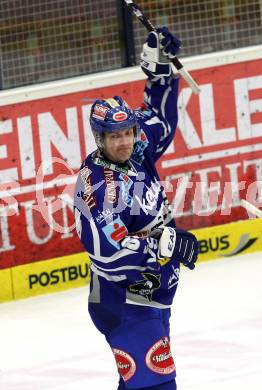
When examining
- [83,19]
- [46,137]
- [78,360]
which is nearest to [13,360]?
[78,360]

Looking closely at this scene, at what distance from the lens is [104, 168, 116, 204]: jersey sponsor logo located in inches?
183

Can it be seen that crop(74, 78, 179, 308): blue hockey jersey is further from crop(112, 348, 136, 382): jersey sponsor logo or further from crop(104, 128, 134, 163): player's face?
crop(112, 348, 136, 382): jersey sponsor logo

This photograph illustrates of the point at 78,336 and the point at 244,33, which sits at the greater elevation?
the point at 244,33

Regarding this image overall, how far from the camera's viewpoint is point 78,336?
279 inches

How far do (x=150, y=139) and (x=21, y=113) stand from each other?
10.1ft

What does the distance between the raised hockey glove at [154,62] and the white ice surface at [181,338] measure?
159 centimetres

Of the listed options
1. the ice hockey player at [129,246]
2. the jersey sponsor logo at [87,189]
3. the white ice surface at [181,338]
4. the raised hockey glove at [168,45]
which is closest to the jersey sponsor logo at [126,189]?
the ice hockey player at [129,246]

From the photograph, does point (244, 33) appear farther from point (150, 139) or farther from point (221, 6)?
point (150, 139)

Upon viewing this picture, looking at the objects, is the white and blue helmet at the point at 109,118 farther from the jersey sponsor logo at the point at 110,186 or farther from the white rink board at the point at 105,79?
the white rink board at the point at 105,79

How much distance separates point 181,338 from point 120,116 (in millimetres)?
2424

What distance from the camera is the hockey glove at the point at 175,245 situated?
4582mm

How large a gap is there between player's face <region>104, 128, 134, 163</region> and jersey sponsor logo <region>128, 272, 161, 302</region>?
43cm

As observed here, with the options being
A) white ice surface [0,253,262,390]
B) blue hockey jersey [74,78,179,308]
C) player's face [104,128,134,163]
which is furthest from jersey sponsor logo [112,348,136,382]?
white ice surface [0,253,262,390]

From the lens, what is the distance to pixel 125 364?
4.75m
